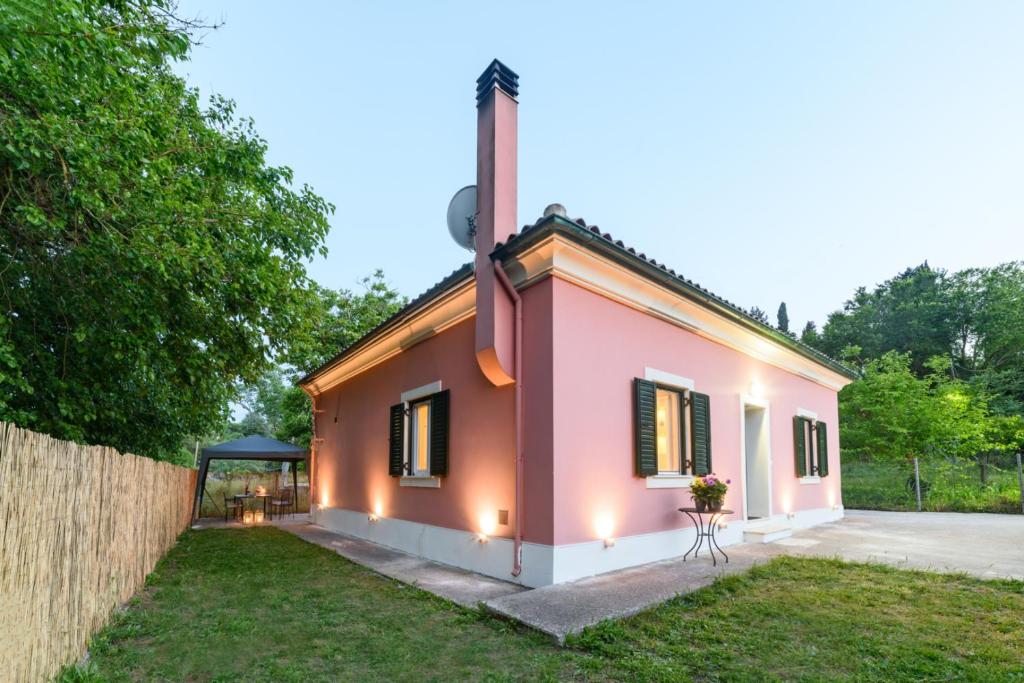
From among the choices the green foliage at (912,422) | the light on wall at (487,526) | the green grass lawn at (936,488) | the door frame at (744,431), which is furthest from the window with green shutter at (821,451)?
the light on wall at (487,526)

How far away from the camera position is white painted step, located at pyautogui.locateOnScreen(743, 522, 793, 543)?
7945 mm

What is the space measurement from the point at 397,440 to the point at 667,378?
4532 mm

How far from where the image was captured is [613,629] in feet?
13.1

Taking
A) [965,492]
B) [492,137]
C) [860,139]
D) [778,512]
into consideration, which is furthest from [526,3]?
[965,492]

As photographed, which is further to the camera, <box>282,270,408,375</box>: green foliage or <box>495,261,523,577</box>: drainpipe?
<box>282,270,408,375</box>: green foliage

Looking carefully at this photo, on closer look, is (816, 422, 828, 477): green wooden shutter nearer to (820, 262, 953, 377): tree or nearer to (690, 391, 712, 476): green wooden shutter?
(690, 391, 712, 476): green wooden shutter

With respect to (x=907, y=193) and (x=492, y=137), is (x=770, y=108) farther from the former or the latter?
(x=907, y=193)

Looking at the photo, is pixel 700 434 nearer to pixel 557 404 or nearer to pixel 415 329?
pixel 557 404

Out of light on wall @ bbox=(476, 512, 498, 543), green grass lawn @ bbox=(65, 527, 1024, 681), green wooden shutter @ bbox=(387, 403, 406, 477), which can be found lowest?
green grass lawn @ bbox=(65, 527, 1024, 681)

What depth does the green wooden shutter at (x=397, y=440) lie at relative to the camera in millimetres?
8703

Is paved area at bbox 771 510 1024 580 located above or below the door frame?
below

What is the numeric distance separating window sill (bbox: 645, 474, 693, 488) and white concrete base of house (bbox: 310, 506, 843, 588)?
1.86 feet

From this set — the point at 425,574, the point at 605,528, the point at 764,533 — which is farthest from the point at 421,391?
the point at 764,533

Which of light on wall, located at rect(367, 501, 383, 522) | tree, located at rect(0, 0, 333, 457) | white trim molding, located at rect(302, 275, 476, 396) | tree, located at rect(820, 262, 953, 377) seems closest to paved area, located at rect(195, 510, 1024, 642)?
light on wall, located at rect(367, 501, 383, 522)
